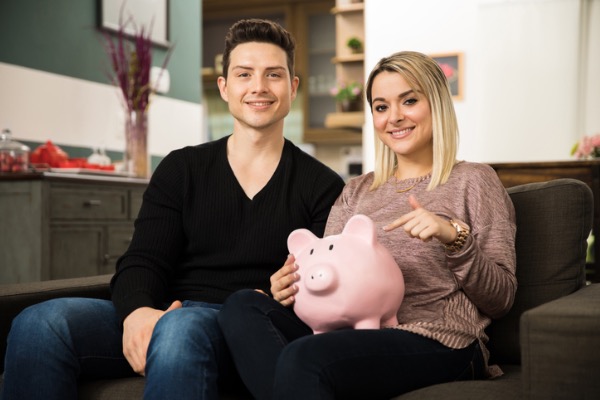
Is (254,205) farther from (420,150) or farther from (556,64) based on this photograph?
(556,64)

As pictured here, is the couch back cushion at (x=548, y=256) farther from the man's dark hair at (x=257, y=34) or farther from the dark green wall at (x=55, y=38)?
the dark green wall at (x=55, y=38)

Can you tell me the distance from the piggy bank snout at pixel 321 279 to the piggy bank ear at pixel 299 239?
0.12 m

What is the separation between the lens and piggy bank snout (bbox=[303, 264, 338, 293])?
57.1 inches

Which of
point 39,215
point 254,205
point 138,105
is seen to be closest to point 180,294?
point 254,205

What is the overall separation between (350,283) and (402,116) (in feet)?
1.49

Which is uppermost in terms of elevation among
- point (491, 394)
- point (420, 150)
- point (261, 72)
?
point (261, 72)

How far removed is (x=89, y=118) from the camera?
4031mm

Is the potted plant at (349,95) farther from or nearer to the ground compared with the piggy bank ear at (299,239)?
farther from the ground

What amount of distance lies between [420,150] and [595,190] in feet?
5.47

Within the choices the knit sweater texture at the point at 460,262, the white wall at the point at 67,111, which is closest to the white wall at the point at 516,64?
the white wall at the point at 67,111

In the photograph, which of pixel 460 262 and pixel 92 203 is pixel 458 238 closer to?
pixel 460 262

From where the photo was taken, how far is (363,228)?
152cm

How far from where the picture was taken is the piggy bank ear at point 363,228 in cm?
151

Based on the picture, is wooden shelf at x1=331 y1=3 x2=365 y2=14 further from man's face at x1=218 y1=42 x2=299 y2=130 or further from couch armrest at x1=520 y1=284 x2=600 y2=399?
couch armrest at x1=520 y1=284 x2=600 y2=399
